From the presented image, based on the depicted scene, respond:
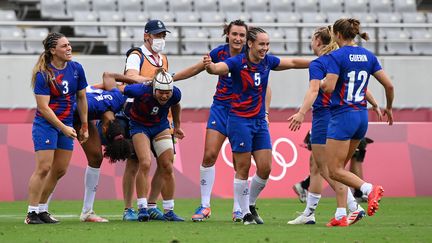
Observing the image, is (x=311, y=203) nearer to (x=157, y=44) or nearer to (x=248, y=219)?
(x=248, y=219)

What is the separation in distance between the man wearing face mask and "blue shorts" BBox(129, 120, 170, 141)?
0.26 m

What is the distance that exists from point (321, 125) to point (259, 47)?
113cm

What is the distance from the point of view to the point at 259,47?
13.2 metres

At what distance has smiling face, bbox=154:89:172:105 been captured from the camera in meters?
13.5

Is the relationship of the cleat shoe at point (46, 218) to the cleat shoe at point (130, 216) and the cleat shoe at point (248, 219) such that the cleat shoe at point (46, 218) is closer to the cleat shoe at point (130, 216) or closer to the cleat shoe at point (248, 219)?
the cleat shoe at point (130, 216)

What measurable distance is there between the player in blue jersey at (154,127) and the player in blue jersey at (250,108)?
81 centimetres

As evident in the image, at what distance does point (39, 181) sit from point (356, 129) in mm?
3688

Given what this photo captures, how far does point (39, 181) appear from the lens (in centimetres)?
1341

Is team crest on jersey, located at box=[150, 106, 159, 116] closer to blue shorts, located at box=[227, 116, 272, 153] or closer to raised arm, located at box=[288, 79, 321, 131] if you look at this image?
blue shorts, located at box=[227, 116, 272, 153]

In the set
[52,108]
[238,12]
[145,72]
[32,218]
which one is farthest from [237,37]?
[238,12]

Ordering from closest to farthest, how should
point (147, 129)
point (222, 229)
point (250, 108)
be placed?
point (222, 229) → point (250, 108) → point (147, 129)

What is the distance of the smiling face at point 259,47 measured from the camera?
1314 cm

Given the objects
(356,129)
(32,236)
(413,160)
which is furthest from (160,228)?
(413,160)

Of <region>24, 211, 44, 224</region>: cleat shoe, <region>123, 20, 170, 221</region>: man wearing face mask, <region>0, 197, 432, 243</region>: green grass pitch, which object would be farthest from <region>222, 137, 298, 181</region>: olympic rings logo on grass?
<region>24, 211, 44, 224</region>: cleat shoe
